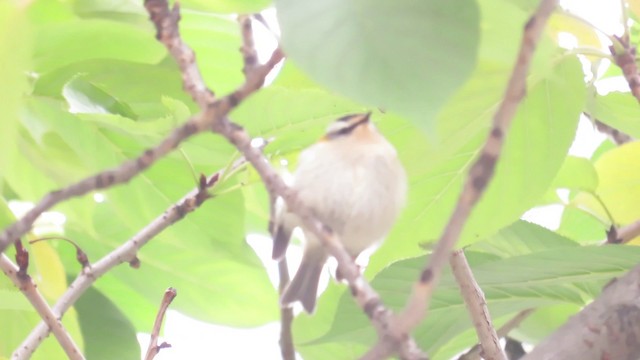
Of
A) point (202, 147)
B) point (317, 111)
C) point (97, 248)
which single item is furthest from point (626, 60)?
point (97, 248)

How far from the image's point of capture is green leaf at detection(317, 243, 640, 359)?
4.11ft

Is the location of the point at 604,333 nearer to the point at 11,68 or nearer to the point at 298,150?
the point at 298,150

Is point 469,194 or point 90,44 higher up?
point 90,44

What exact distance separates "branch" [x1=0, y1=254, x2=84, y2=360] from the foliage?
0.19 ft

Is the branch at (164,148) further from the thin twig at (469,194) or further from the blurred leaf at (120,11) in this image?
the blurred leaf at (120,11)

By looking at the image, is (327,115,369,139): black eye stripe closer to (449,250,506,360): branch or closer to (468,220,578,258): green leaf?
(449,250,506,360): branch

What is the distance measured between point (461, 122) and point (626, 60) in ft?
0.74

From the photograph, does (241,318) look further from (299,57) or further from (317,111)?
(299,57)

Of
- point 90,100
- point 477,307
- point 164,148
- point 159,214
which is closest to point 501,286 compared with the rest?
point 477,307

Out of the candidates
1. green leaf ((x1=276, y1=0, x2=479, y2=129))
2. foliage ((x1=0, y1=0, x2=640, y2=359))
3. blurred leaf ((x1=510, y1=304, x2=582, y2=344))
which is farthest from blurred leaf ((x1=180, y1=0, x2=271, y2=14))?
blurred leaf ((x1=510, y1=304, x2=582, y2=344))

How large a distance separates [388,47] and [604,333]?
0.49 meters

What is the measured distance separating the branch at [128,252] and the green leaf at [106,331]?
0.80ft

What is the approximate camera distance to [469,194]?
0.63 meters

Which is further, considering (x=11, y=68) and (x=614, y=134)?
(x=614, y=134)
